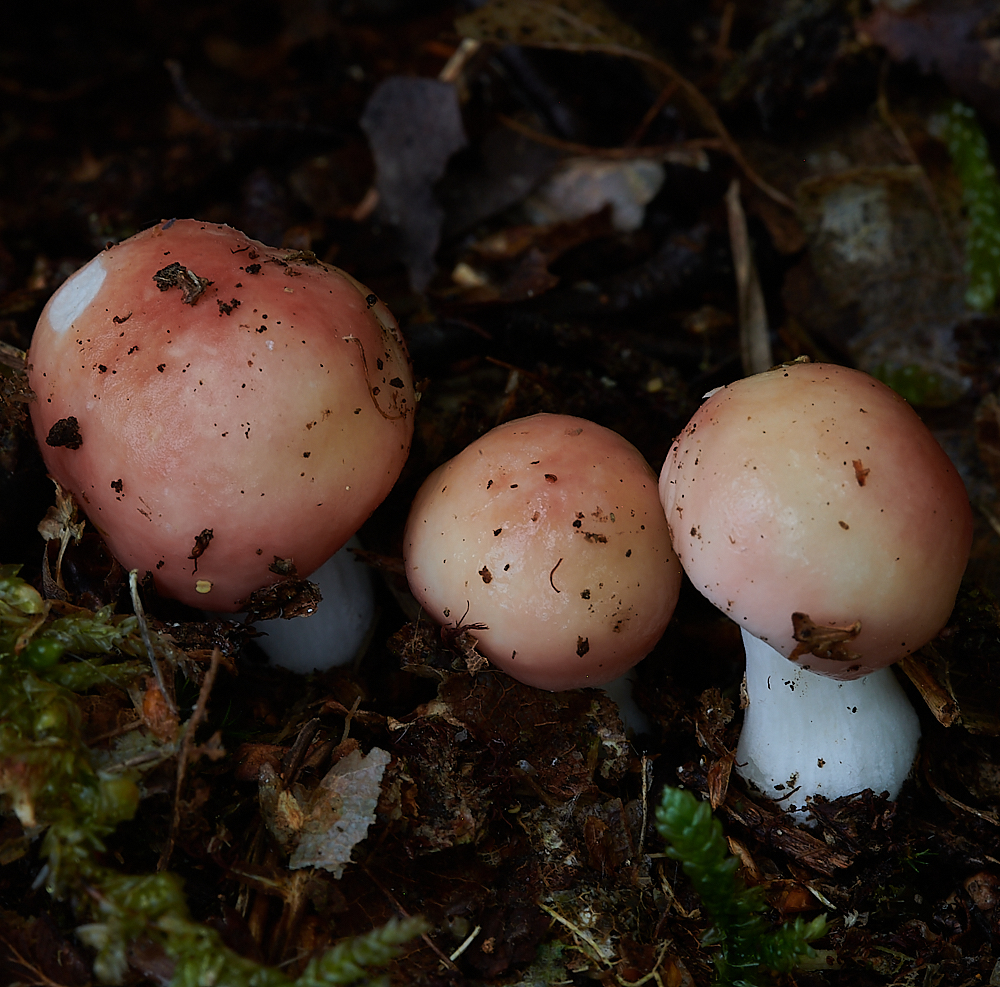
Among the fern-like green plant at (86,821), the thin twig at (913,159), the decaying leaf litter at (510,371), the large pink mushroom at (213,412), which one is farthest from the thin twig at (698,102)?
the fern-like green plant at (86,821)

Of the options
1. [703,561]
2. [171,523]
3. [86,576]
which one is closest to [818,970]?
[703,561]

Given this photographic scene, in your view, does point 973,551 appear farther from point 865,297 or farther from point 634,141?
point 634,141

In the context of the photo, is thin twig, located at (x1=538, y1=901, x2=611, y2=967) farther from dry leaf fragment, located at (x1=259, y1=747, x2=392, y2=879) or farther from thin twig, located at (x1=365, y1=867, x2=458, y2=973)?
dry leaf fragment, located at (x1=259, y1=747, x2=392, y2=879)

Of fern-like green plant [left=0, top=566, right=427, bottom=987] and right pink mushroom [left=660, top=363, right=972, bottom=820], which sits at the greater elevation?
right pink mushroom [left=660, top=363, right=972, bottom=820]

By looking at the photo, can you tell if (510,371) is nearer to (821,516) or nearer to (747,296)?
(747,296)

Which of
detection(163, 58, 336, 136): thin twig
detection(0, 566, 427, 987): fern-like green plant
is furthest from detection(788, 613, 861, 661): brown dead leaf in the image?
detection(163, 58, 336, 136): thin twig

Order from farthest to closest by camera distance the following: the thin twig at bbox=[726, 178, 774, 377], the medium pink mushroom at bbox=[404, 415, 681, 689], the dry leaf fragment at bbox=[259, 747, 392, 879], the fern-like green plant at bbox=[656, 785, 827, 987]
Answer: the thin twig at bbox=[726, 178, 774, 377]
the medium pink mushroom at bbox=[404, 415, 681, 689]
the dry leaf fragment at bbox=[259, 747, 392, 879]
the fern-like green plant at bbox=[656, 785, 827, 987]

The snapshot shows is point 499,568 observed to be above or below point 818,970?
above
